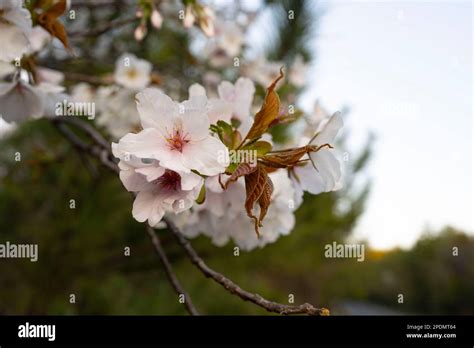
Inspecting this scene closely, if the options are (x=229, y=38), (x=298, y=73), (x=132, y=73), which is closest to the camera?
(x=132, y=73)

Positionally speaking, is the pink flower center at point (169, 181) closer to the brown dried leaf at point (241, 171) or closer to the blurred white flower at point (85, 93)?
the brown dried leaf at point (241, 171)

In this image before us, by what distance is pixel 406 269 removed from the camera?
857 centimetres

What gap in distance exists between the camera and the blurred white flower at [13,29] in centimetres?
54

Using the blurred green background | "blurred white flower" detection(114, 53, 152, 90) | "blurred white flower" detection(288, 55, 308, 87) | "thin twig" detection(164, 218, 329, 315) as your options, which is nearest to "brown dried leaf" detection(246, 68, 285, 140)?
"thin twig" detection(164, 218, 329, 315)

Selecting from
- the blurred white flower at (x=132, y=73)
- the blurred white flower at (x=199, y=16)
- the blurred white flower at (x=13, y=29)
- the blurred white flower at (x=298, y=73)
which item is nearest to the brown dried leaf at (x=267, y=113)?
the blurred white flower at (x=13, y=29)

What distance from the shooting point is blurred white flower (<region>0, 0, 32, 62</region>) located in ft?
1.77

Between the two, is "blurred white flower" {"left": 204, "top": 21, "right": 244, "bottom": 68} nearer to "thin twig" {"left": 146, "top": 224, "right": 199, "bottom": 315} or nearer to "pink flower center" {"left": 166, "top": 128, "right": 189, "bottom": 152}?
"thin twig" {"left": 146, "top": 224, "right": 199, "bottom": 315}

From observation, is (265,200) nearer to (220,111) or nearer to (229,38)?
(220,111)

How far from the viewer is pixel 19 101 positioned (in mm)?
652

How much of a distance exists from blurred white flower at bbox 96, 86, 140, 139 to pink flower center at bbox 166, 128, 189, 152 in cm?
71

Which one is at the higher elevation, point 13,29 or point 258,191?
point 13,29

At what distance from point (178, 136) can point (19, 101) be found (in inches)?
13.2

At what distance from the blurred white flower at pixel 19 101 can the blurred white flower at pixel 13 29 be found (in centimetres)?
9

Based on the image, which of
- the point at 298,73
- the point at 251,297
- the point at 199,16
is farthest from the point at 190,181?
the point at 298,73
